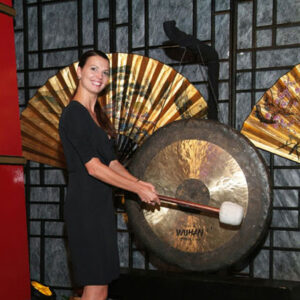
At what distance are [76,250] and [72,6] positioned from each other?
170 centimetres

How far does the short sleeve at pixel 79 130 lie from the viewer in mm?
1533

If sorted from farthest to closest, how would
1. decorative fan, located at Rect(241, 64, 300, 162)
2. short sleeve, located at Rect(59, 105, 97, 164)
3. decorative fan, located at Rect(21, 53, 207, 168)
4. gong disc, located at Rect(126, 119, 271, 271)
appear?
decorative fan, located at Rect(21, 53, 207, 168) < decorative fan, located at Rect(241, 64, 300, 162) < gong disc, located at Rect(126, 119, 271, 271) < short sleeve, located at Rect(59, 105, 97, 164)

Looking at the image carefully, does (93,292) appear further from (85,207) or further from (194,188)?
(194,188)

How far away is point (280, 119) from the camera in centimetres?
234

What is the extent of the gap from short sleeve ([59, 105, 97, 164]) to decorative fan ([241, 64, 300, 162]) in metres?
1.09

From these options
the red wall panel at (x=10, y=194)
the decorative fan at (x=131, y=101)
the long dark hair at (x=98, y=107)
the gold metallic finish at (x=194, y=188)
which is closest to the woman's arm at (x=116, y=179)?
the long dark hair at (x=98, y=107)

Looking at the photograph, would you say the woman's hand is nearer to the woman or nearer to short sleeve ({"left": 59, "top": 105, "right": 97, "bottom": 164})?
the woman

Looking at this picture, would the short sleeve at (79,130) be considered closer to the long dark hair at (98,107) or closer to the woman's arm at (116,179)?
the woman's arm at (116,179)

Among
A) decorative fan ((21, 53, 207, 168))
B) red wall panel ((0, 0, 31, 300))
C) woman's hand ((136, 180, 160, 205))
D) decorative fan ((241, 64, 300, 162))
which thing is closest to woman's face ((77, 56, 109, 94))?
woman's hand ((136, 180, 160, 205))

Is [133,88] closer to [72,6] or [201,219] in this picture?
[72,6]

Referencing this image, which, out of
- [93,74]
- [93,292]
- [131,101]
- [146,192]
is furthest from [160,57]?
[93,292]

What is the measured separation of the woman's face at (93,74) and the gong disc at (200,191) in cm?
56

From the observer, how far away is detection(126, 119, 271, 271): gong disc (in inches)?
76.1

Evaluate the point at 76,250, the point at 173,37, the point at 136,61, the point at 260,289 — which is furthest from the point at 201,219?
the point at 136,61
